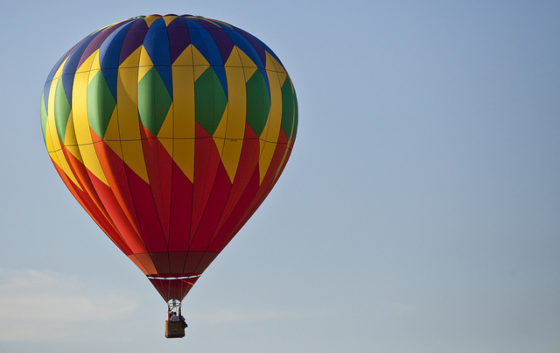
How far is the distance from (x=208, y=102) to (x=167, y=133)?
125 centimetres

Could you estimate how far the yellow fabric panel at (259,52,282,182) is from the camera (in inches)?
1623

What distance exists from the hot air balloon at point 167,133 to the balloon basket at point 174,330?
0.51 m

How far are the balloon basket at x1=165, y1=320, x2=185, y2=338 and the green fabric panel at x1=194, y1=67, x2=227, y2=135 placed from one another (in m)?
4.91

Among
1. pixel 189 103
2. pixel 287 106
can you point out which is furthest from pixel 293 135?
pixel 189 103

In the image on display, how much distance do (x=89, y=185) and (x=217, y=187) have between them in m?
3.21

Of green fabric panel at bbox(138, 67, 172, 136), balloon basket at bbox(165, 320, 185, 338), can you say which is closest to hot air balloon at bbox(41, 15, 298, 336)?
green fabric panel at bbox(138, 67, 172, 136)

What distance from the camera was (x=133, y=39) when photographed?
134 feet

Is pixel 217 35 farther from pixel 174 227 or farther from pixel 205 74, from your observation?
pixel 174 227

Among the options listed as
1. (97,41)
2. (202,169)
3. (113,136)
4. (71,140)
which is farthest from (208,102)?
(71,140)

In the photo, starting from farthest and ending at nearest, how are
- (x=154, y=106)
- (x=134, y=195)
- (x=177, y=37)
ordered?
(x=177, y=37), (x=134, y=195), (x=154, y=106)

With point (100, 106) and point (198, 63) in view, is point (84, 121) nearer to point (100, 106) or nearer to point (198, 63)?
point (100, 106)

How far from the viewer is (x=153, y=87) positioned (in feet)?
131

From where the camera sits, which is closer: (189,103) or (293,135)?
(189,103)

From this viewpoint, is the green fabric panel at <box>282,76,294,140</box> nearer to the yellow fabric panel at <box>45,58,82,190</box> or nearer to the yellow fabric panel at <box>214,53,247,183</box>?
the yellow fabric panel at <box>214,53,247,183</box>
